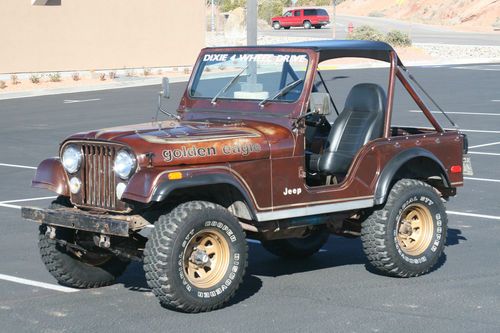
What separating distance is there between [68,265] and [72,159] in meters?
0.89

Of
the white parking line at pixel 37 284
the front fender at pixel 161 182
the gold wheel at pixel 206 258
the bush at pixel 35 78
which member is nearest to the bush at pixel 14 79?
the bush at pixel 35 78

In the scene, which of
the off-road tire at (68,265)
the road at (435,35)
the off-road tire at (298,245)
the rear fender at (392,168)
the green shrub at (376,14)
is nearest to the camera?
the off-road tire at (68,265)

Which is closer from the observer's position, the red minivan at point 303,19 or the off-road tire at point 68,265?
the off-road tire at point 68,265

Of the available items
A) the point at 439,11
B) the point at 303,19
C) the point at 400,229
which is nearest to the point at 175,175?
the point at 400,229

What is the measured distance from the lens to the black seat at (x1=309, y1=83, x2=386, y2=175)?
803 centimetres

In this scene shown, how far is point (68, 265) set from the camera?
759cm

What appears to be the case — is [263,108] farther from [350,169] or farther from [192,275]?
[192,275]

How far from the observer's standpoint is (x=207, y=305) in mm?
6898

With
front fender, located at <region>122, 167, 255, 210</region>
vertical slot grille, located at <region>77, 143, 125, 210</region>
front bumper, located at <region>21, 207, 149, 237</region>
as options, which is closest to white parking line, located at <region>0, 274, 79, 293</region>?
front bumper, located at <region>21, 207, 149, 237</region>

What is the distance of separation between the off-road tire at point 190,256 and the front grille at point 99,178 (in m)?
0.46

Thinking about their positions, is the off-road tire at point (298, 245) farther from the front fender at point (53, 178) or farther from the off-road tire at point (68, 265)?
the front fender at point (53, 178)

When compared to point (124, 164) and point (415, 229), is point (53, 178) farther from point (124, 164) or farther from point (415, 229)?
point (415, 229)

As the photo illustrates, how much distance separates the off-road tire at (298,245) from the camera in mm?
8711

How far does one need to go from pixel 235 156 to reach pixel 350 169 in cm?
116
